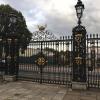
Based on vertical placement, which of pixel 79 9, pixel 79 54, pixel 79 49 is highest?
pixel 79 9

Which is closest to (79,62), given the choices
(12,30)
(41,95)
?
(41,95)

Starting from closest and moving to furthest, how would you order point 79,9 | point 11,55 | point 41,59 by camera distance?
point 79,9 → point 41,59 → point 11,55

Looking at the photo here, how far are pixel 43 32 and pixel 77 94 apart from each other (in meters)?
5.21

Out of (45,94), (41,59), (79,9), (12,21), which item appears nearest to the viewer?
(45,94)

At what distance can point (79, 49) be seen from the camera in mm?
12766

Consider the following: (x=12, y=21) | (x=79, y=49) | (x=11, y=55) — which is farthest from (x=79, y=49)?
(x=12, y=21)

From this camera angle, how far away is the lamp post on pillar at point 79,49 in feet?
41.4

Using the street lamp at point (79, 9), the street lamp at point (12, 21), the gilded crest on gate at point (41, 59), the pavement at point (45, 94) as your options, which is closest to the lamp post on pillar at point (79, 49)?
the street lamp at point (79, 9)

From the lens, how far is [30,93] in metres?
11.2

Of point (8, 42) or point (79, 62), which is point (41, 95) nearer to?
point (79, 62)

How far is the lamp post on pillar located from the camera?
12.6 metres

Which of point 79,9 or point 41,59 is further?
point 41,59

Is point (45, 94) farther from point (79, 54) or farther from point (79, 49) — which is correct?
point (79, 49)

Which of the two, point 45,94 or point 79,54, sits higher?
point 79,54
